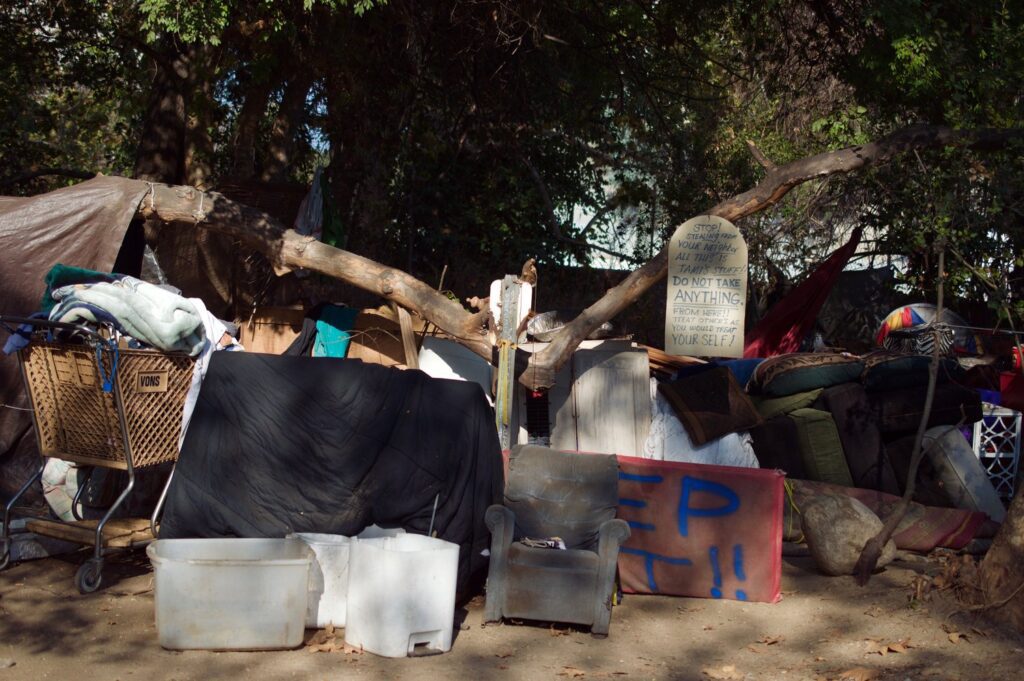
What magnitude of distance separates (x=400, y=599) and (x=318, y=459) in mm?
1092

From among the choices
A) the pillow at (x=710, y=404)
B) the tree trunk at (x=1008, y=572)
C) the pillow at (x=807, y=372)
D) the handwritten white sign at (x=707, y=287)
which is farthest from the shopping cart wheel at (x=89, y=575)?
the pillow at (x=807, y=372)

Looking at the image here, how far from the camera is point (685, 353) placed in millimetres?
7266

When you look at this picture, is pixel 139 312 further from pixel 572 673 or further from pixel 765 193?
pixel 765 193

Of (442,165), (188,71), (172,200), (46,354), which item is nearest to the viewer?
(46,354)

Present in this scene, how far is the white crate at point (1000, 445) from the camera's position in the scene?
8.83 metres

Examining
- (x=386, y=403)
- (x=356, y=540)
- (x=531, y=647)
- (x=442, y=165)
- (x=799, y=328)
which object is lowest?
(x=531, y=647)

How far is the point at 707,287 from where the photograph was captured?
281 inches

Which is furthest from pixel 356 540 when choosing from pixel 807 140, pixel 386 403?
pixel 807 140

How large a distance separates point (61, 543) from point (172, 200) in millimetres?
2700

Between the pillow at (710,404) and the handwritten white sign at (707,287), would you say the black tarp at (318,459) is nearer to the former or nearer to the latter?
the handwritten white sign at (707,287)

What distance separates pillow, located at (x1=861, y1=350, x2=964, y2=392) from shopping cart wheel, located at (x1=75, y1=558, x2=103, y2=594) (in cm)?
603

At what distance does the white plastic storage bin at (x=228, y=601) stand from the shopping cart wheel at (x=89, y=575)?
825 millimetres

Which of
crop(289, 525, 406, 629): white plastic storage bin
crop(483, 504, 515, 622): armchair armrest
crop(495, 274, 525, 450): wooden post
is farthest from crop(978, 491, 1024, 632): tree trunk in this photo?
crop(289, 525, 406, 629): white plastic storage bin

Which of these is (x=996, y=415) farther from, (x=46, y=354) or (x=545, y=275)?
(x=46, y=354)
